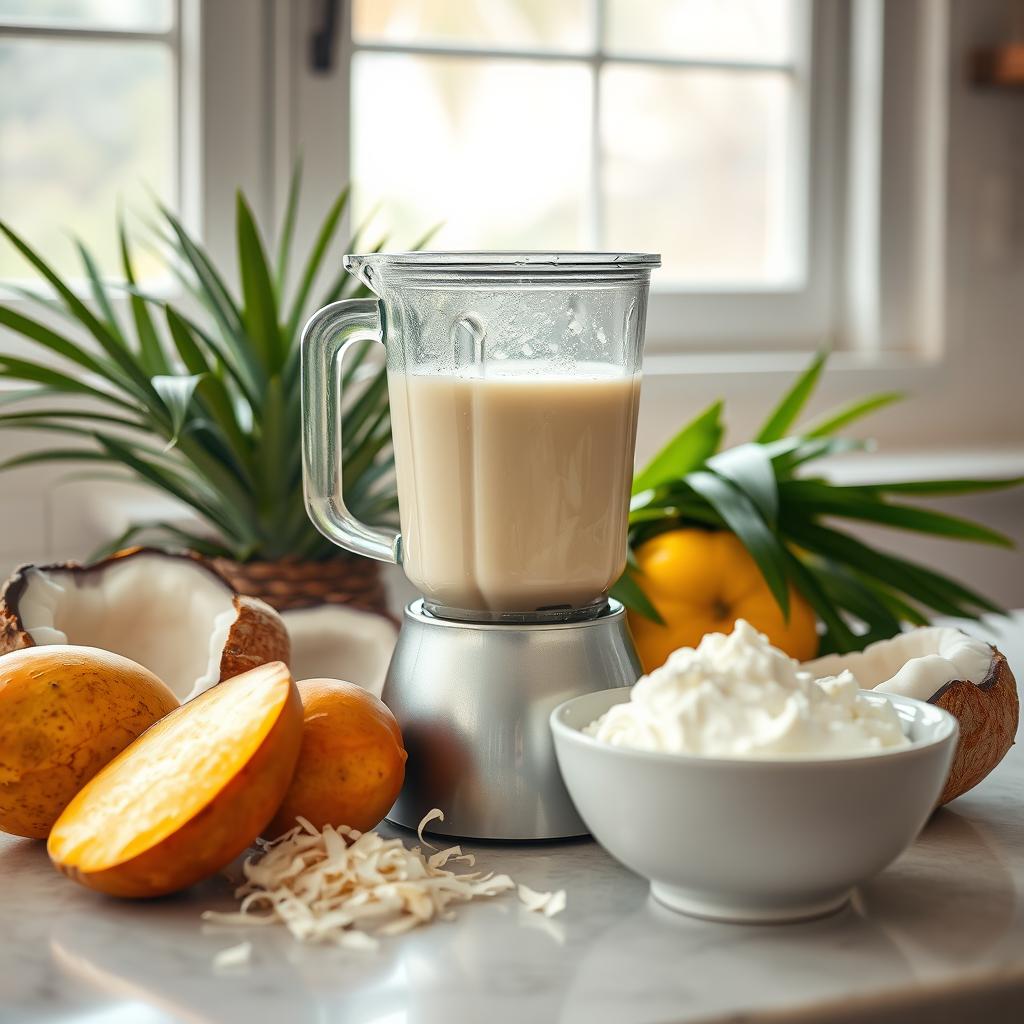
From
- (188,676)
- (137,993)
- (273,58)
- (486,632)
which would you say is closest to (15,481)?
(273,58)

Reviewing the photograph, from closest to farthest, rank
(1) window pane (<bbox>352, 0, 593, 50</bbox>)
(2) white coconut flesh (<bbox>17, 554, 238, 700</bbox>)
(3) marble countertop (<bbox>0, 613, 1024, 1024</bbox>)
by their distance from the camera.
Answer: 1. (3) marble countertop (<bbox>0, 613, 1024, 1024</bbox>)
2. (2) white coconut flesh (<bbox>17, 554, 238, 700</bbox>)
3. (1) window pane (<bbox>352, 0, 593, 50</bbox>)

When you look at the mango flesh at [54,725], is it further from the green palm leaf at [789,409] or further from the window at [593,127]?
the window at [593,127]

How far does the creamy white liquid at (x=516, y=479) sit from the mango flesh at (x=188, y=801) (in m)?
0.13

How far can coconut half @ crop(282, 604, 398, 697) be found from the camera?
94cm

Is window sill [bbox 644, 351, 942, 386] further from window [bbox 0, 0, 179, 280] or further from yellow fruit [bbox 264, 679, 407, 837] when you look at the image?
yellow fruit [bbox 264, 679, 407, 837]

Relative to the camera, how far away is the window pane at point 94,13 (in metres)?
1.75

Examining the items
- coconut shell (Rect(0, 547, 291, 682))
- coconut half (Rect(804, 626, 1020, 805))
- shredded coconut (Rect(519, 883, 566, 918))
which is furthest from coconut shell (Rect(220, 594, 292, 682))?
coconut half (Rect(804, 626, 1020, 805))

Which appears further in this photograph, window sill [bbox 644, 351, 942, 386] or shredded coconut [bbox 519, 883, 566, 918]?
window sill [bbox 644, 351, 942, 386]

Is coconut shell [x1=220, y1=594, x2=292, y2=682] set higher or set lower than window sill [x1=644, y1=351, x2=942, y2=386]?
lower

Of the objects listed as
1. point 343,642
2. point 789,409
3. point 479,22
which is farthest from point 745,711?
point 479,22

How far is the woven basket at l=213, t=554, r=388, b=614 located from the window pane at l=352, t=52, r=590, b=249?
925mm

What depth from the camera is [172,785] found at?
61cm

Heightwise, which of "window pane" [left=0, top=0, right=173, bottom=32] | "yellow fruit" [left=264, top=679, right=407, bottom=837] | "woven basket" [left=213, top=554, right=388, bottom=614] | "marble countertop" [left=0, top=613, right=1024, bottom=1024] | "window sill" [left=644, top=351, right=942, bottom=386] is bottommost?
"marble countertop" [left=0, top=613, right=1024, bottom=1024]

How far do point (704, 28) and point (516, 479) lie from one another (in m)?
1.65
